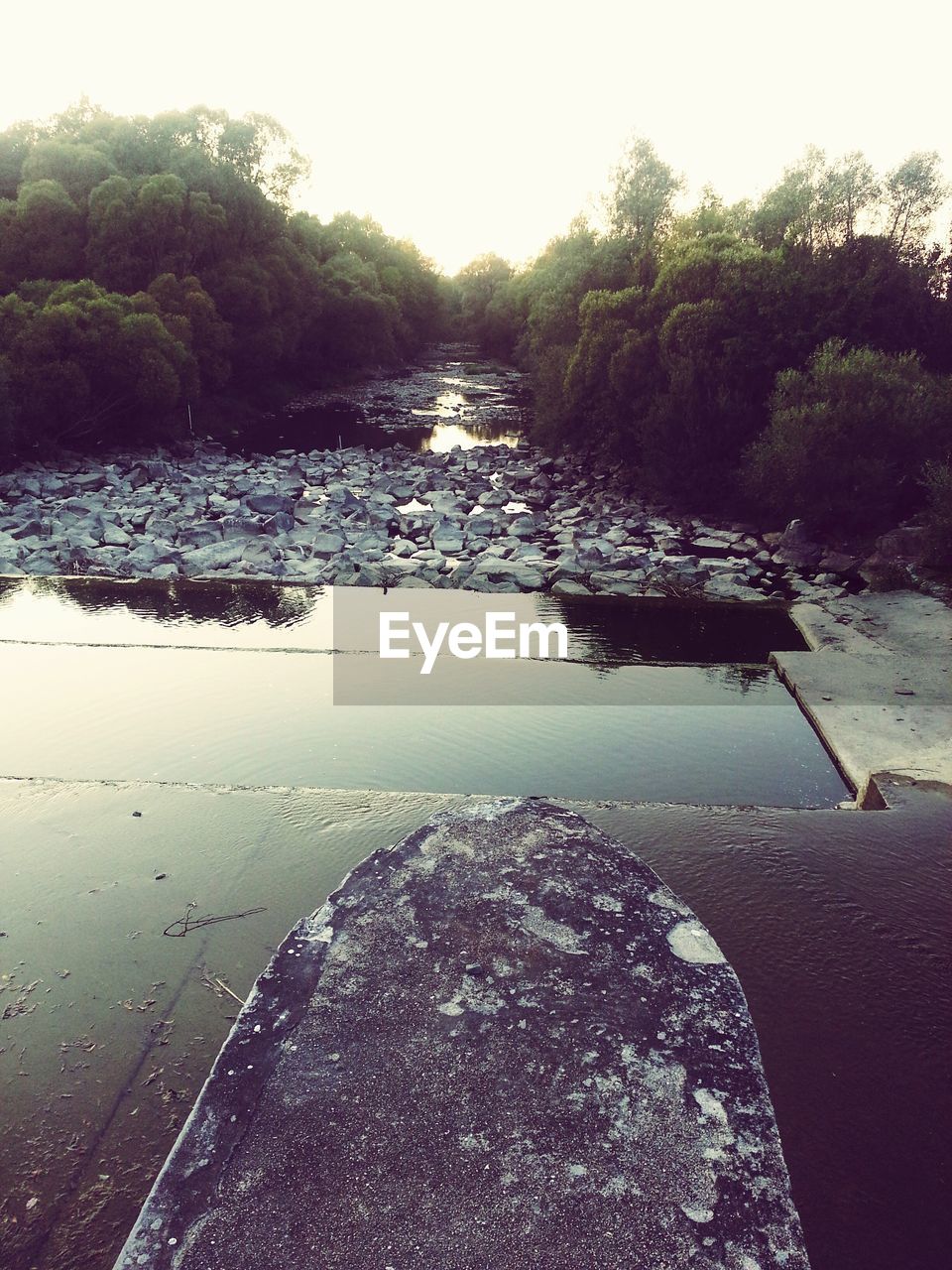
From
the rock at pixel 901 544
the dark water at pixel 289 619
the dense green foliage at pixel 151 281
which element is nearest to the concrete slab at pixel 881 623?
the dark water at pixel 289 619

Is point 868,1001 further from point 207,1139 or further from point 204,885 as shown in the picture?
point 204,885

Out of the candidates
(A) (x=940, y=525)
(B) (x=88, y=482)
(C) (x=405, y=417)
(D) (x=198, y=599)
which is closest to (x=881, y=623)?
(A) (x=940, y=525)

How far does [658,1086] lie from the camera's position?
8.67ft

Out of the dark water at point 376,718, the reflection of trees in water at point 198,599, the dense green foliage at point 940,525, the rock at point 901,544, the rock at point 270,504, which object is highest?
the dense green foliage at point 940,525

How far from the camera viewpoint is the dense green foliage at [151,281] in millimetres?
21062

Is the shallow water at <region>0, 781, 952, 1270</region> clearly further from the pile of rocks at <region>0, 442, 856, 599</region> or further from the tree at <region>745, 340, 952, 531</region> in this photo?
the tree at <region>745, 340, 952, 531</region>

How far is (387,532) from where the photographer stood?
49.6 ft

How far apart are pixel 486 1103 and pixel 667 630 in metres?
7.57

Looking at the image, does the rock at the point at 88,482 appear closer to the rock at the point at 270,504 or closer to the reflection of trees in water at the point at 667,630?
the rock at the point at 270,504

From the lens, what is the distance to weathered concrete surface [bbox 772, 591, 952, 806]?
19.6ft

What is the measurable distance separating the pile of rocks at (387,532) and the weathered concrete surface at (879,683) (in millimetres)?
1969

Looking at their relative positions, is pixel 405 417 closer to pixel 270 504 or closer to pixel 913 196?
pixel 270 504

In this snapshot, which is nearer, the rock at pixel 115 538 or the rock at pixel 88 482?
the rock at pixel 115 538

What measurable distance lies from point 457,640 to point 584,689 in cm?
195
